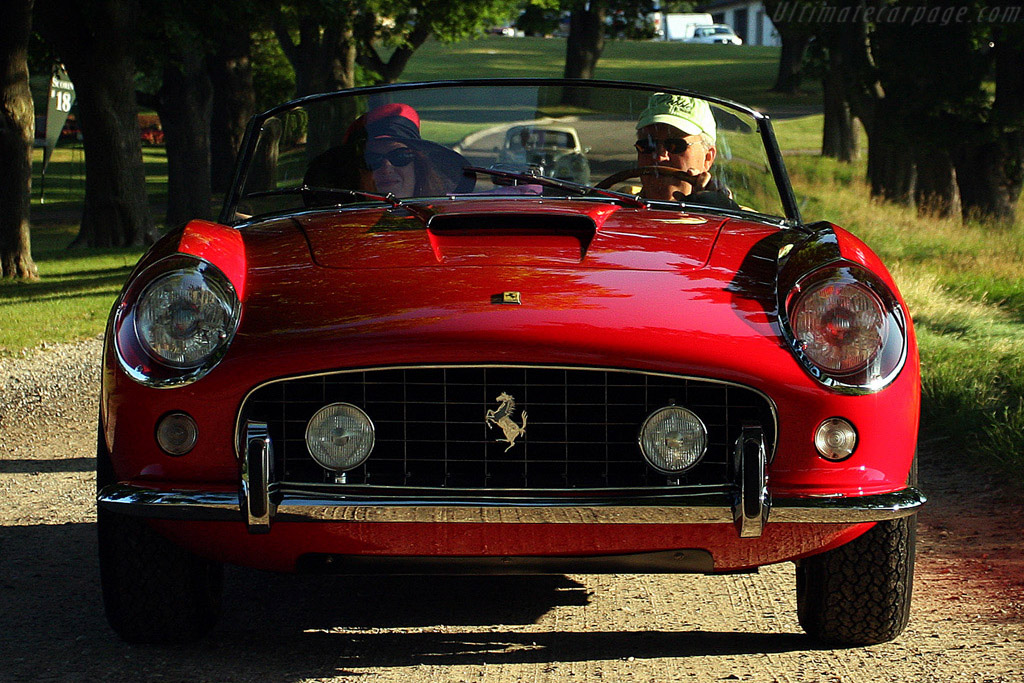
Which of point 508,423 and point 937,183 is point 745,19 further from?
point 508,423

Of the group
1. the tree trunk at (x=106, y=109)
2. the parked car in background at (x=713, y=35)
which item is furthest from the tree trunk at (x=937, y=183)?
the parked car in background at (x=713, y=35)

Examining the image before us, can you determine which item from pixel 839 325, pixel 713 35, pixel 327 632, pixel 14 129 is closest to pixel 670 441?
pixel 839 325

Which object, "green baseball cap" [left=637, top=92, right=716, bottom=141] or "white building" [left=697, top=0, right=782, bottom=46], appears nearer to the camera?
"green baseball cap" [left=637, top=92, right=716, bottom=141]

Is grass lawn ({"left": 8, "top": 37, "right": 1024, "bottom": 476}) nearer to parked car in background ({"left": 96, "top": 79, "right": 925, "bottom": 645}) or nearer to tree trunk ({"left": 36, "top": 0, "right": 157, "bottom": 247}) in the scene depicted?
tree trunk ({"left": 36, "top": 0, "right": 157, "bottom": 247})

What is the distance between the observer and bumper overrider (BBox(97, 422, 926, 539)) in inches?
111

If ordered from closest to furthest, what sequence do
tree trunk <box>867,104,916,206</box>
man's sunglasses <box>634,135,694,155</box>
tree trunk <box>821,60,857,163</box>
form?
man's sunglasses <box>634,135,694,155</box>, tree trunk <box>867,104,916,206</box>, tree trunk <box>821,60,857,163</box>

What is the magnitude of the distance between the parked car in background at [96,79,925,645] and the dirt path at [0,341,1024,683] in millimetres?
152

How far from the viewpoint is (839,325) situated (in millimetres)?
2980

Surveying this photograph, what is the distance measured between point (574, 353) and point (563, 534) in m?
0.42

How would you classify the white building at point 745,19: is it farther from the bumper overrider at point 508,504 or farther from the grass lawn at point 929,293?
the bumper overrider at point 508,504

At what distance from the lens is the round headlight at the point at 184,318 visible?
117 inches

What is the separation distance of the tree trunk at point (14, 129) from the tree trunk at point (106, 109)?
2726 mm

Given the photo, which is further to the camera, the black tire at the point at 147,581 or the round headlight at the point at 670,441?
the black tire at the point at 147,581

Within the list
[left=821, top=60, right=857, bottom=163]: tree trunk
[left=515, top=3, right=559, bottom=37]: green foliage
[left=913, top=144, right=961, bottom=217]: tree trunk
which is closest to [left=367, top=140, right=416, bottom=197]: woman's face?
[left=913, top=144, right=961, bottom=217]: tree trunk
